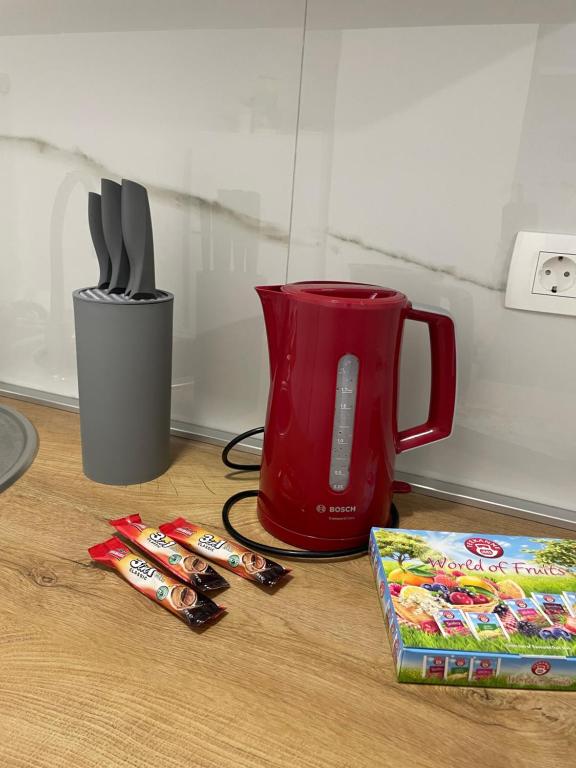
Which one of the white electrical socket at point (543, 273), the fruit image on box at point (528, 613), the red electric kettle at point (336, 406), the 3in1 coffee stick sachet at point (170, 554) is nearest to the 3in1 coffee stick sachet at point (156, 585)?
the 3in1 coffee stick sachet at point (170, 554)

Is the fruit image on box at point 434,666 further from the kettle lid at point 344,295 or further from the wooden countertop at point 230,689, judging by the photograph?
the kettle lid at point 344,295

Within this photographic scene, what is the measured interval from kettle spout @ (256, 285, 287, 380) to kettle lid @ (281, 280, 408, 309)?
0.01 metres

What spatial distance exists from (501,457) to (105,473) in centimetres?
49

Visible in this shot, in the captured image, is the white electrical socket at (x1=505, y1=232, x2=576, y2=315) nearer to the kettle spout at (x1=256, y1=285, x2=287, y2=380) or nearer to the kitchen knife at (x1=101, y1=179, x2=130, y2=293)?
the kettle spout at (x1=256, y1=285, x2=287, y2=380)

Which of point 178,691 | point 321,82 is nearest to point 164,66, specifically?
point 321,82

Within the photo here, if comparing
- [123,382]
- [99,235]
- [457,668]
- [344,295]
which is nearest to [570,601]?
[457,668]

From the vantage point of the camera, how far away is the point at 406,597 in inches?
20.6

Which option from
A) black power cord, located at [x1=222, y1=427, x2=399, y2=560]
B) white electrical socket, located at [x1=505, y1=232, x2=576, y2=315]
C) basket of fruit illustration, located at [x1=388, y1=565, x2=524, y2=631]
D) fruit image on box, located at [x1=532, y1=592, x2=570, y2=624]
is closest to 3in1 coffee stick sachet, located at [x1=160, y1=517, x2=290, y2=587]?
black power cord, located at [x1=222, y1=427, x2=399, y2=560]

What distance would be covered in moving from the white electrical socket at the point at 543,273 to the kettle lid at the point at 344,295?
0.54 feet

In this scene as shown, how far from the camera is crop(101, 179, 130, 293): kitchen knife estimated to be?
0.68 m

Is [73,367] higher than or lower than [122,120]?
lower

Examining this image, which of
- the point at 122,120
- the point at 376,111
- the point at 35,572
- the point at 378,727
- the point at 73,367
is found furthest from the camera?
the point at 73,367

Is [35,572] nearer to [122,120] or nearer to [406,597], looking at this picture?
[406,597]

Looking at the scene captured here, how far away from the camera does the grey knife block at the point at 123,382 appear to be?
2.23 feet
